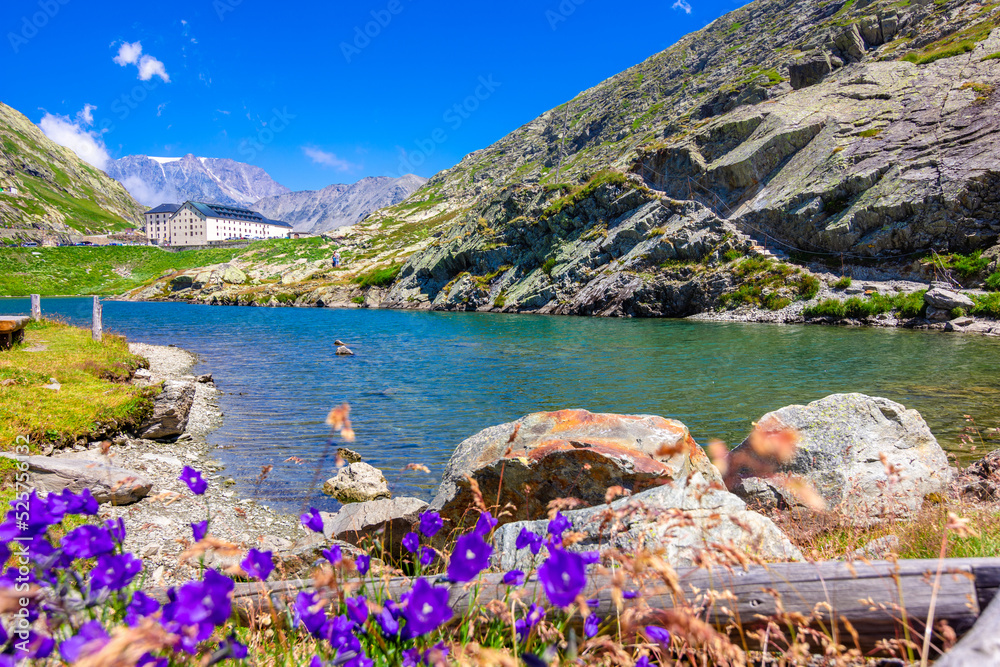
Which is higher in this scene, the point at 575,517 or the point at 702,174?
the point at 702,174

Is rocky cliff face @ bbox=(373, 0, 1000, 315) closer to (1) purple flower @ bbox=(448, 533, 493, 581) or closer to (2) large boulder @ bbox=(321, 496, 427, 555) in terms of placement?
(2) large boulder @ bbox=(321, 496, 427, 555)

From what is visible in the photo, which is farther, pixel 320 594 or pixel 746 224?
pixel 746 224

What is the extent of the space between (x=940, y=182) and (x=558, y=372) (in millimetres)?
45551

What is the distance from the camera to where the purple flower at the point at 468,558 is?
5.64 feet

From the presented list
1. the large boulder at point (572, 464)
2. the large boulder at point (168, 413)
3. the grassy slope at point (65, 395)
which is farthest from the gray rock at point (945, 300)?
the grassy slope at point (65, 395)

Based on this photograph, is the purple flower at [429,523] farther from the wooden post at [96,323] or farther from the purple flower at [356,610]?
the wooden post at [96,323]

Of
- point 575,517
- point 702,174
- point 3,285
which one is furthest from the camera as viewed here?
point 3,285

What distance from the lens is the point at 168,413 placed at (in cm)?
1421

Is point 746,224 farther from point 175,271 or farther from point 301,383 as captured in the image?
point 175,271

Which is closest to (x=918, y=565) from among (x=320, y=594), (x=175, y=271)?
(x=320, y=594)

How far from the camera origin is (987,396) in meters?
17.2

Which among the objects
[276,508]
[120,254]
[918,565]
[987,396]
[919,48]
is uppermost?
[919,48]

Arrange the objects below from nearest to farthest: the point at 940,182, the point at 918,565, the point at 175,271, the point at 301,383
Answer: the point at 918,565 → the point at 301,383 → the point at 940,182 → the point at 175,271

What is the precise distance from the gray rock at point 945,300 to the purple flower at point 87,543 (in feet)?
167
